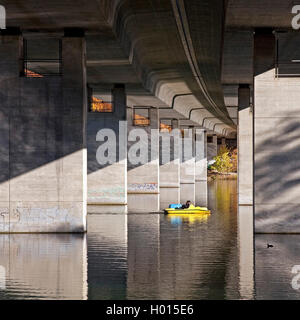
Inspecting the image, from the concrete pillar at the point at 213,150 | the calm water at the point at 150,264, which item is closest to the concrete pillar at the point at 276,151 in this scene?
the calm water at the point at 150,264

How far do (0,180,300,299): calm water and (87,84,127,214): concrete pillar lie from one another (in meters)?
17.1

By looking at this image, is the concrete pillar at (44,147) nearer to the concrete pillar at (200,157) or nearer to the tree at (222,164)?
the concrete pillar at (200,157)

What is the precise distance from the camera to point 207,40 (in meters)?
41.5

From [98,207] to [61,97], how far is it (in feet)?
68.1

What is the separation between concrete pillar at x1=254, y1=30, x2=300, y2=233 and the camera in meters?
34.8

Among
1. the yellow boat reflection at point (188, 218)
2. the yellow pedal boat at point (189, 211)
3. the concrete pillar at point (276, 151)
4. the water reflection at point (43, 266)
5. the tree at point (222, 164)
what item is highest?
the tree at point (222, 164)

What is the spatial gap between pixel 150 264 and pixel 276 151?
412 inches

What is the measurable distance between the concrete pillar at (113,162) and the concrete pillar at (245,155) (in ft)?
27.0

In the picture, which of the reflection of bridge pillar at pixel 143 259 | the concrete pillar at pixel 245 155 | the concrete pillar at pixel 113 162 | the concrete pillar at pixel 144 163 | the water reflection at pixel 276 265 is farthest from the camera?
the concrete pillar at pixel 144 163

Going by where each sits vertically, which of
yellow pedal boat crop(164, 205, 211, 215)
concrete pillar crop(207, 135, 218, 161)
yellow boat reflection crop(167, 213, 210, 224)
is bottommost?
yellow boat reflection crop(167, 213, 210, 224)

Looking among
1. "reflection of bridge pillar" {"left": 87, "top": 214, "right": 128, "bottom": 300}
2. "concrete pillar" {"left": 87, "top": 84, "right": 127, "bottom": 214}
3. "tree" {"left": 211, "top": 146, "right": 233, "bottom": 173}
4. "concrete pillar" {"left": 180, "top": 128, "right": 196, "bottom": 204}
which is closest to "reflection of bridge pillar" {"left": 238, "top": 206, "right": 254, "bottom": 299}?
"reflection of bridge pillar" {"left": 87, "top": 214, "right": 128, "bottom": 300}

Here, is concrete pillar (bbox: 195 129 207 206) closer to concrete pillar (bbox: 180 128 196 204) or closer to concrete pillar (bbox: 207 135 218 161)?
concrete pillar (bbox: 180 128 196 204)

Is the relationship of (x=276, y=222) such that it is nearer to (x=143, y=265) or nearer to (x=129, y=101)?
(x=143, y=265)

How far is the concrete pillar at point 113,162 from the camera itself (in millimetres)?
57844
